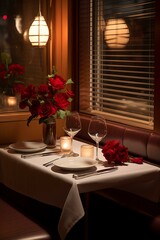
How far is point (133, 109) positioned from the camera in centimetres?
359

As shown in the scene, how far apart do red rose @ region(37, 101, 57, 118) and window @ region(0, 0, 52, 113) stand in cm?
78

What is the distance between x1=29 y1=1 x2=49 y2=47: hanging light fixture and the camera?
3.45m

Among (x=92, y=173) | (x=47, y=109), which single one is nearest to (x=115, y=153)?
(x=92, y=173)

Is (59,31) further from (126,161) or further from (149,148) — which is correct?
(126,161)

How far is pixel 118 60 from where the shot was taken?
146 inches

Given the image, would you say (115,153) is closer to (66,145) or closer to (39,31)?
(66,145)

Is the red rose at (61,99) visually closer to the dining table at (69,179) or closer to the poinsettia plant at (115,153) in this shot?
Answer: the dining table at (69,179)

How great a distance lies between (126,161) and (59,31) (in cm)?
167

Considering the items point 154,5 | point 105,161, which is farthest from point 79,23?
point 105,161

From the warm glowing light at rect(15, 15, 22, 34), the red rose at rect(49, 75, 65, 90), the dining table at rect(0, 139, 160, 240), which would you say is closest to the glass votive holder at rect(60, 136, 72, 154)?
the dining table at rect(0, 139, 160, 240)

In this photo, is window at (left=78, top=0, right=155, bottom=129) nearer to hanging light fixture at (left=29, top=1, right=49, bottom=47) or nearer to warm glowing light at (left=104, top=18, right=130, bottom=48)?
warm glowing light at (left=104, top=18, right=130, bottom=48)

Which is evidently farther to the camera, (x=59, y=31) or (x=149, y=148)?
(x=59, y=31)

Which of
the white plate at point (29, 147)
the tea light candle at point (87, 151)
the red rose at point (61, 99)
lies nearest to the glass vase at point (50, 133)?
the white plate at point (29, 147)

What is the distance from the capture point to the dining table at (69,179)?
2.24 m
